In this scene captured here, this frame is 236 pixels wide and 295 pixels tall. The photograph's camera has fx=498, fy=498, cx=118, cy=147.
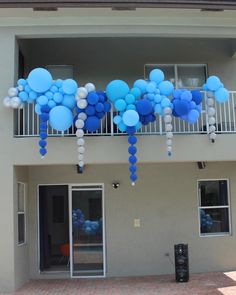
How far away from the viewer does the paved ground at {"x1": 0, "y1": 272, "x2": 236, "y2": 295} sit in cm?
1194

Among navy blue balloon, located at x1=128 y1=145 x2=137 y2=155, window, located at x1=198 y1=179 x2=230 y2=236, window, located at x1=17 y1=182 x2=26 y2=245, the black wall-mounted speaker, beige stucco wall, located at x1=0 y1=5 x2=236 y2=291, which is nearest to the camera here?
navy blue balloon, located at x1=128 y1=145 x2=137 y2=155

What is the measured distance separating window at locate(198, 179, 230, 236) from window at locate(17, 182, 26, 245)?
16.8 feet

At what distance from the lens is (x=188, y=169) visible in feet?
48.6

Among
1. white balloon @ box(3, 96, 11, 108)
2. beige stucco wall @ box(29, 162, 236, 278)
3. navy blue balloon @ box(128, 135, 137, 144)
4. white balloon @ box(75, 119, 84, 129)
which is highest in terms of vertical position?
white balloon @ box(3, 96, 11, 108)

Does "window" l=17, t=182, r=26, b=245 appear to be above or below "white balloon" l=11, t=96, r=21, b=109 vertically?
below

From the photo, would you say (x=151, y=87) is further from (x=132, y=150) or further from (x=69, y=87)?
(x=69, y=87)

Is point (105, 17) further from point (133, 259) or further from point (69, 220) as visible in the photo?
A: point (133, 259)

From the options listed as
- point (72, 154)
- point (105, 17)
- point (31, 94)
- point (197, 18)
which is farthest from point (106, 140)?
point (197, 18)

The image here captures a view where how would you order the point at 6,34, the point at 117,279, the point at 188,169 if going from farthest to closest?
the point at 188,169 < the point at 117,279 < the point at 6,34

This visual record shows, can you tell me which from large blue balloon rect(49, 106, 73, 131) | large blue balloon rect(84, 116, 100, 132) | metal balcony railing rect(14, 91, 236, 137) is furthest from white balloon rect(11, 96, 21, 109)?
large blue balloon rect(84, 116, 100, 132)

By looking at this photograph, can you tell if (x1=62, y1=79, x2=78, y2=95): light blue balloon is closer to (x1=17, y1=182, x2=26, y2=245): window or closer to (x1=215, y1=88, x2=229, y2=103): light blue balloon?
(x1=17, y1=182, x2=26, y2=245): window

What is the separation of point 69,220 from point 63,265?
1388 millimetres

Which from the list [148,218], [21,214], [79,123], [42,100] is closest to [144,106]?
[79,123]

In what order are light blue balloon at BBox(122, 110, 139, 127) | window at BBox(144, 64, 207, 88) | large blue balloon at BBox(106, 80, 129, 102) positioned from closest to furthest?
1. light blue balloon at BBox(122, 110, 139, 127)
2. large blue balloon at BBox(106, 80, 129, 102)
3. window at BBox(144, 64, 207, 88)
